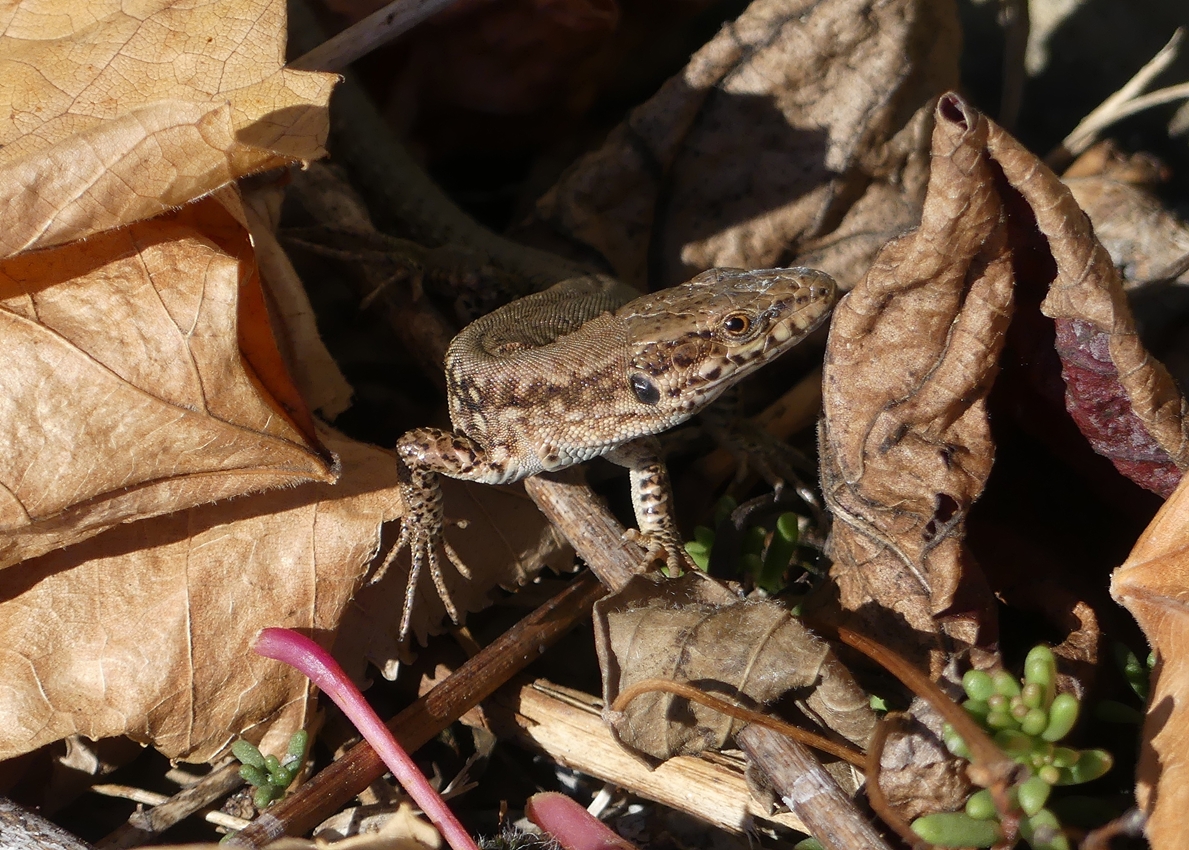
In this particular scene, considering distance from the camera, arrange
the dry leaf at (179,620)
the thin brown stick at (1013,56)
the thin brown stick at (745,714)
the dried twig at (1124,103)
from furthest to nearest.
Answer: the thin brown stick at (1013,56) < the dried twig at (1124,103) < the dry leaf at (179,620) < the thin brown stick at (745,714)

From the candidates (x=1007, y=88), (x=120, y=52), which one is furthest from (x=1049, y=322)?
(x=120, y=52)

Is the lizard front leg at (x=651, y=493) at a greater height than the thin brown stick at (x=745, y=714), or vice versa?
the lizard front leg at (x=651, y=493)

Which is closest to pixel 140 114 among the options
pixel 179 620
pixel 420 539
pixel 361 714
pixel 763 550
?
pixel 179 620

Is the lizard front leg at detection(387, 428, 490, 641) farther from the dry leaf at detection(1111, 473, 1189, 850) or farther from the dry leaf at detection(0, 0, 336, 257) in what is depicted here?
the dry leaf at detection(1111, 473, 1189, 850)

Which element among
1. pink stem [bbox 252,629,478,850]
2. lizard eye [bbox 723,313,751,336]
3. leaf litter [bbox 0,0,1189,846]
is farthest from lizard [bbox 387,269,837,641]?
pink stem [bbox 252,629,478,850]

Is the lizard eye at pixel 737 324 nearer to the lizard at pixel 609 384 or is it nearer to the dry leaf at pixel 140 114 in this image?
the lizard at pixel 609 384

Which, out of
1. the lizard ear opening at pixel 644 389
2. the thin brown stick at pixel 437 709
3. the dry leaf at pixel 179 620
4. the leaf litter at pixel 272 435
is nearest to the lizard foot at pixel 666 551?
the thin brown stick at pixel 437 709

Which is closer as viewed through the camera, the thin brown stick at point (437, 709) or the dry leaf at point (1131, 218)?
the thin brown stick at point (437, 709)
